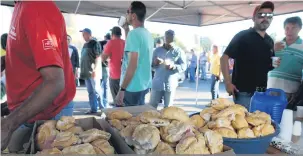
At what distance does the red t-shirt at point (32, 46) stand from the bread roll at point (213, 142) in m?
0.60

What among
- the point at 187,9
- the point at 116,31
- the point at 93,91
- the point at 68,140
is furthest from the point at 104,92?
the point at 68,140

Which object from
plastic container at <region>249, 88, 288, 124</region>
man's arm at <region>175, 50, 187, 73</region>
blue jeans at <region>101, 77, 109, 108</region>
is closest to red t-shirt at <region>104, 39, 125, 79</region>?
blue jeans at <region>101, 77, 109, 108</region>

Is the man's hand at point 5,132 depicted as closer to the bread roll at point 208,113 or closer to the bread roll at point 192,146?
the bread roll at point 192,146

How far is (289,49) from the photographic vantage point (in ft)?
8.68

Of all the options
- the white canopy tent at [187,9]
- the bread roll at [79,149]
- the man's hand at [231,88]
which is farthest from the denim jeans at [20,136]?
the white canopy tent at [187,9]

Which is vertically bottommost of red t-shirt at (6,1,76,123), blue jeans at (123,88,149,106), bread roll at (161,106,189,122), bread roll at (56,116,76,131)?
blue jeans at (123,88,149,106)

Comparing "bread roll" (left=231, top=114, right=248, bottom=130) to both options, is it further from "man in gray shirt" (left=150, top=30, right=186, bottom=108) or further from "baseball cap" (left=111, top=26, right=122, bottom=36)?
"baseball cap" (left=111, top=26, right=122, bottom=36)

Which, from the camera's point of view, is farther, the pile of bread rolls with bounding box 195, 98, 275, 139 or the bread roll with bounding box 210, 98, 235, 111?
the bread roll with bounding box 210, 98, 235, 111

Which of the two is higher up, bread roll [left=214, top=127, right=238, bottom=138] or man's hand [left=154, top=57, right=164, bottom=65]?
man's hand [left=154, top=57, right=164, bottom=65]

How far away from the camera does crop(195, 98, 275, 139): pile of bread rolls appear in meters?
0.95

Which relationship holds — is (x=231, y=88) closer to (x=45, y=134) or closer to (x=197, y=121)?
(x=197, y=121)

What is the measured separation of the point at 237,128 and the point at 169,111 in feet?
0.88

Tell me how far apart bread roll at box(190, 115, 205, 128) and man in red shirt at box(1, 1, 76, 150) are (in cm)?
52

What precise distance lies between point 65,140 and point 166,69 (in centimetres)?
310
